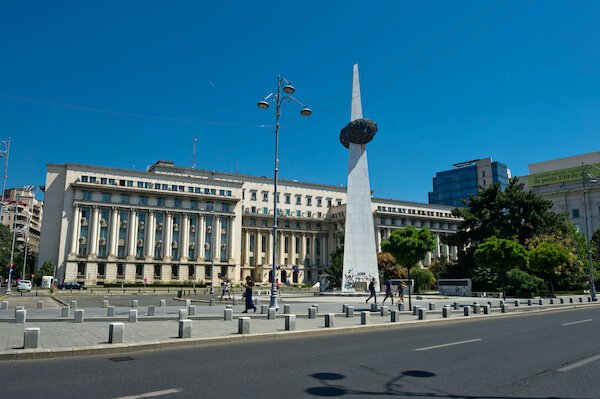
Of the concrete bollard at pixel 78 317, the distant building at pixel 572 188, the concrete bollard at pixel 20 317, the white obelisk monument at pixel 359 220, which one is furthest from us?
the distant building at pixel 572 188

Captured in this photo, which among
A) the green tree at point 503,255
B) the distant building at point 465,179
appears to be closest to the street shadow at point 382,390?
the green tree at point 503,255

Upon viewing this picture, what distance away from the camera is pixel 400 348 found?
1166cm

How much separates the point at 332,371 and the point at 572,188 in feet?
304

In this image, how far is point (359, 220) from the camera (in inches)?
1777

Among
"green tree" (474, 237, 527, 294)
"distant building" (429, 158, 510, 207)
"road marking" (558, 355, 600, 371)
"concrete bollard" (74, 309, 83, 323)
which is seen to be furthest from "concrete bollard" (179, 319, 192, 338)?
"distant building" (429, 158, 510, 207)

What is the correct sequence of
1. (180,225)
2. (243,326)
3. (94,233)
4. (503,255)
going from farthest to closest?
(180,225)
(94,233)
(503,255)
(243,326)

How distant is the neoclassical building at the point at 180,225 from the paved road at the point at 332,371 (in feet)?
193

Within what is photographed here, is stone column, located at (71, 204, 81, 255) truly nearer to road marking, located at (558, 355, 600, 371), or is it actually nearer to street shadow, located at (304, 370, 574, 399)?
street shadow, located at (304, 370, 574, 399)

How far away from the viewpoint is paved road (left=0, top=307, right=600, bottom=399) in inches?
276

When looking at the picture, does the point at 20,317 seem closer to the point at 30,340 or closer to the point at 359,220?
Result: the point at 30,340

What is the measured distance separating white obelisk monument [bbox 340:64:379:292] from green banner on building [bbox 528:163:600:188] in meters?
59.0

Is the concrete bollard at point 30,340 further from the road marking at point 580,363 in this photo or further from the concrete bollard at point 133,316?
the road marking at point 580,363

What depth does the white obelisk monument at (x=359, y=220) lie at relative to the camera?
147ft

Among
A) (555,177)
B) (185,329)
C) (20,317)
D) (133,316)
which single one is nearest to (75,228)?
(20,317)
